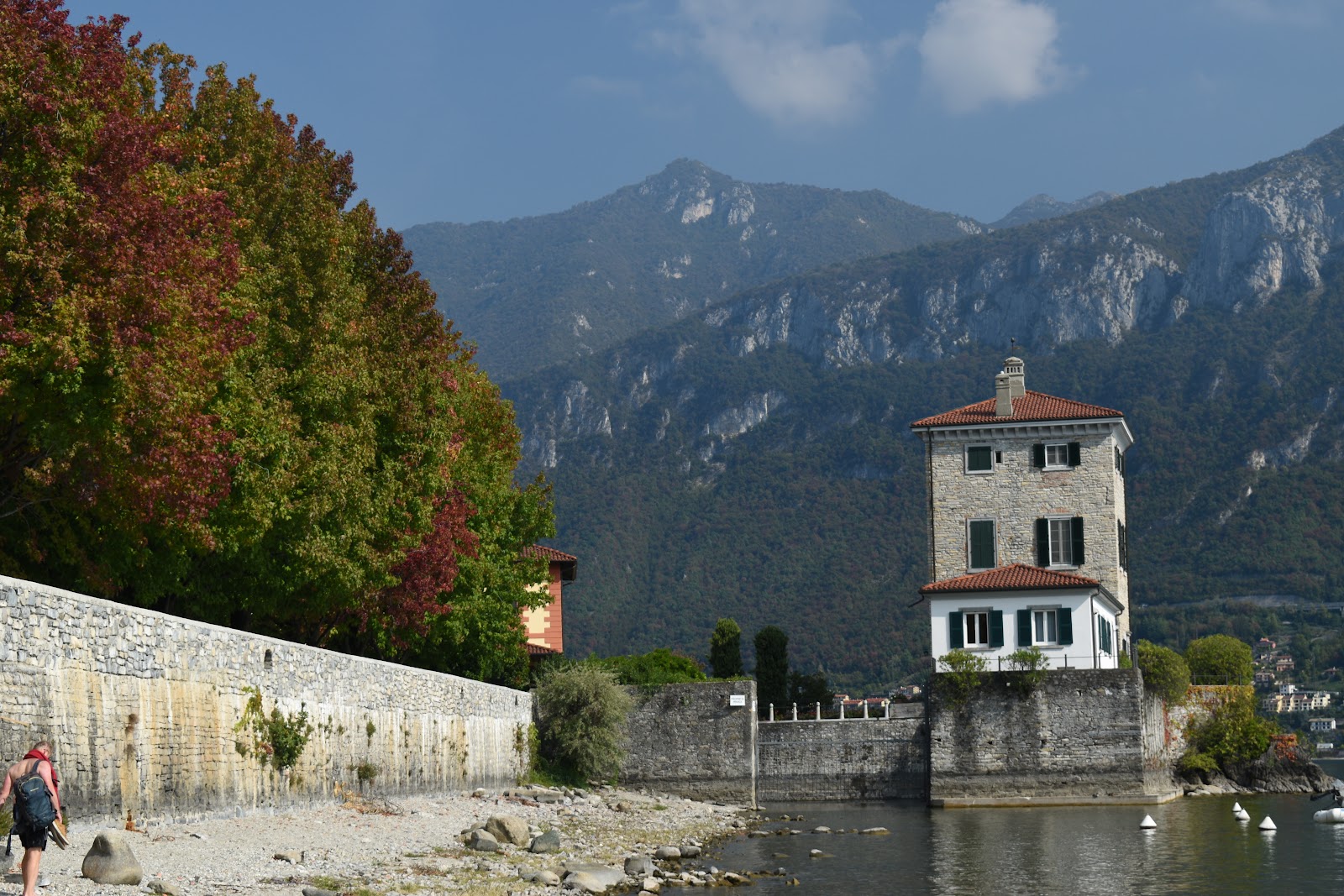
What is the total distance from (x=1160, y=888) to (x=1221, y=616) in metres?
85.7

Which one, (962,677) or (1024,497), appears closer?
(962,677)

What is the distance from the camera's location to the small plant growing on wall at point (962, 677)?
4747 cm

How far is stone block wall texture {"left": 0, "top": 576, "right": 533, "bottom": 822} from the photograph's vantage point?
1691 cm

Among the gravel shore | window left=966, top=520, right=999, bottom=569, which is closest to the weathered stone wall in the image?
window left=966, top=520, right=999, bottom=569

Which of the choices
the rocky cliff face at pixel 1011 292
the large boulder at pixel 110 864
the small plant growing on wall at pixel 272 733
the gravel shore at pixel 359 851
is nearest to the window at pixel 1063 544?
the gravel shore at pixel 359 851

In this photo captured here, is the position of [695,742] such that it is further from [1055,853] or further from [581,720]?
[1055,853]

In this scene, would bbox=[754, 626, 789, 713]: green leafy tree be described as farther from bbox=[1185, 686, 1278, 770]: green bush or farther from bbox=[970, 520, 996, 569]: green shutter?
bbox=[1185, 686, 1278, 770]: green bush

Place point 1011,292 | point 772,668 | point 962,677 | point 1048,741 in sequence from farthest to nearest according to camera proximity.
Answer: point 1011,292
point 772,668
point 962,677
point 1048,741

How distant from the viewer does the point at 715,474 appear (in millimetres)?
153500

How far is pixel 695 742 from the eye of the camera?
160 ft

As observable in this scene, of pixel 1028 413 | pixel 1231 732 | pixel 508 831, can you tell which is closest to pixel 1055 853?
pixel 508 831

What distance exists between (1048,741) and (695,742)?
11420 millimetres

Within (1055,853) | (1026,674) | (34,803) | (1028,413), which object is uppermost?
(1028,413)

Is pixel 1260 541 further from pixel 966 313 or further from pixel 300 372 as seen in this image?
pixel 300 372
